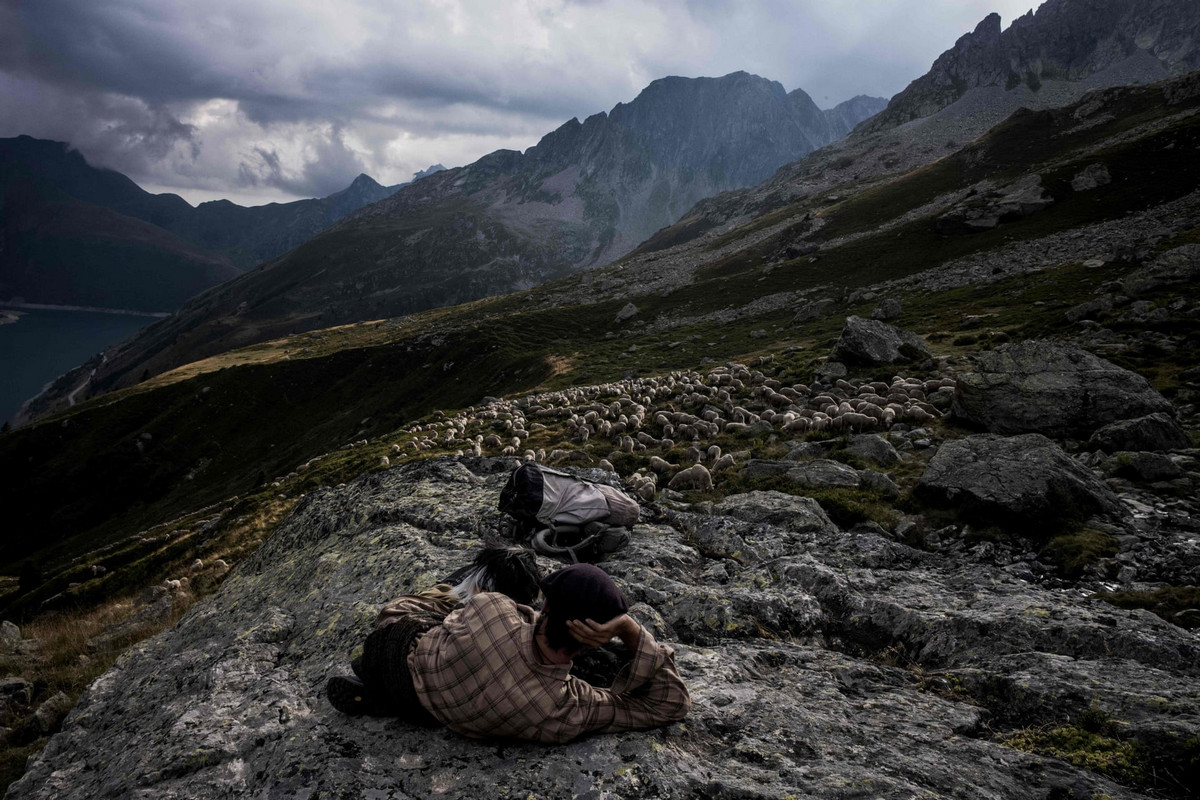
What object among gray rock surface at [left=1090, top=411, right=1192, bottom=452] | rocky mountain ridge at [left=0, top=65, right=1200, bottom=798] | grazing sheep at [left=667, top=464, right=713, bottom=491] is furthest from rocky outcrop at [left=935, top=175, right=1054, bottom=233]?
grazing sheep at [left=667, top=464, right=713, bottom=491]

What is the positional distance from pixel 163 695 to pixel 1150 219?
72081 millimetres

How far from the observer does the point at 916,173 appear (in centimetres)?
10219

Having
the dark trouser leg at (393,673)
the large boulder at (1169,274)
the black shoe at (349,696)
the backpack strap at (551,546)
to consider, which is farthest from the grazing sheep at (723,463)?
the large boulder at (1169,274)

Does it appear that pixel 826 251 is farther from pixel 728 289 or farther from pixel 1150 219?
pixel 1150 219

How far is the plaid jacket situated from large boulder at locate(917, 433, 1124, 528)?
26.6 feet

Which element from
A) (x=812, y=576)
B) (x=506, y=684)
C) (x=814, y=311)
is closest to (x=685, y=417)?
(x=812, y=576)

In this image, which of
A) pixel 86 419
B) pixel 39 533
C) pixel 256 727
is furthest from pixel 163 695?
pixel 86 419

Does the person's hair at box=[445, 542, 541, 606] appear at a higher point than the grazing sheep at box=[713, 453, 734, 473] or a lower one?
higher

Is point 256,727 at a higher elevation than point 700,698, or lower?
higher

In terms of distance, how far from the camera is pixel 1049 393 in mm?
14250

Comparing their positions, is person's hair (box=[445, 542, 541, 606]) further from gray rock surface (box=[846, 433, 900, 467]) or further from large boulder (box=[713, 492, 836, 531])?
gray rock surface (box=[846, 433, 900, 467])

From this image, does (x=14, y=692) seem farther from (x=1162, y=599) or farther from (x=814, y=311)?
(x=814, y=311)

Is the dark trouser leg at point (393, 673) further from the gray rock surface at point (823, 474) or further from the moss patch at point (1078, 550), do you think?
the gray rock surface at point (823, 474)

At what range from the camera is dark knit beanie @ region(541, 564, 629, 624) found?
4.52 meters
